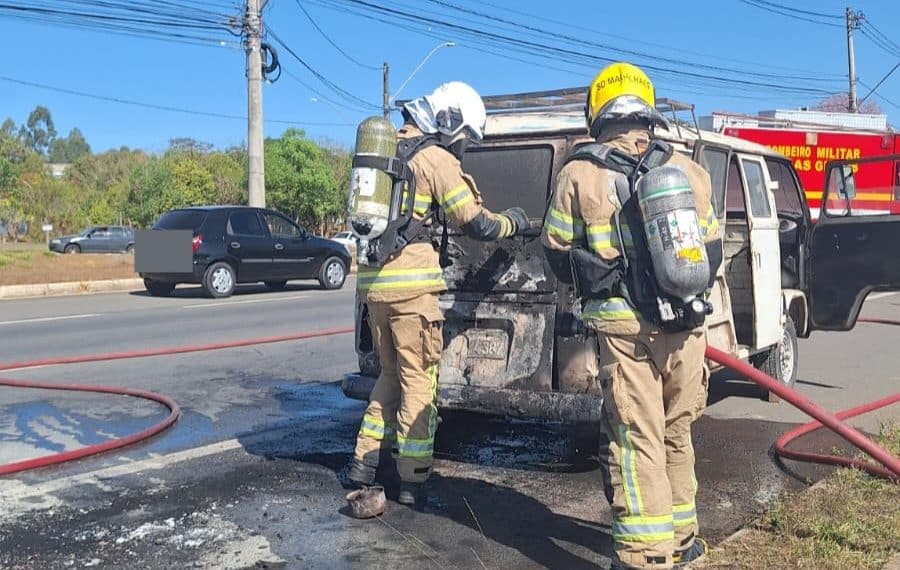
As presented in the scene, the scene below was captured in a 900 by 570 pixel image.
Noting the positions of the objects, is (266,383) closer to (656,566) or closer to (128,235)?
(656,566)

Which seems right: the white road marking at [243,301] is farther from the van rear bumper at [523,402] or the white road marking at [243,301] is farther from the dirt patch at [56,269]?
the van rear bumper at [523,402]

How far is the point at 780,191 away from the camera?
7.25 metres

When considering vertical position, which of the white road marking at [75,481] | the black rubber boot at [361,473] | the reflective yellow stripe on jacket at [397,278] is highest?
the reflective yellow stripe on jacket at [397,278]

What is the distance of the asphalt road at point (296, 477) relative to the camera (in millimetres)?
4012

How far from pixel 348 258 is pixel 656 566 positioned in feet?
53.0

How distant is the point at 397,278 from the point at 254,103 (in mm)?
18442

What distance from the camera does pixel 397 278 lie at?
4.54 meters

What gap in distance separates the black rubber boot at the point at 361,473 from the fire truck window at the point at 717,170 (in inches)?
102

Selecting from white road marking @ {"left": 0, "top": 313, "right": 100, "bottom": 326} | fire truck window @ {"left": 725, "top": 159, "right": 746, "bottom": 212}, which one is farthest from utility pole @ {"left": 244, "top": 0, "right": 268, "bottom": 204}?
fire truck window @ {"left": 725, "top": 159, "right": 746, "bottom": 212}

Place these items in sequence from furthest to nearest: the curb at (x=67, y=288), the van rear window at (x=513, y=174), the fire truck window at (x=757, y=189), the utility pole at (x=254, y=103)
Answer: the utility pole at (x=254, y=103)
the curb at (x=67, y=288)
the fire truck window at (x=757, y=189)
the van rear window at (x=513, y=174)

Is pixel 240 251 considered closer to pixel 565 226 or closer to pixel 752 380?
pixel 752 380

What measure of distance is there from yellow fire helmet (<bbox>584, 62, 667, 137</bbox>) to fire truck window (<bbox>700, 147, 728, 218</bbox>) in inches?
79.1

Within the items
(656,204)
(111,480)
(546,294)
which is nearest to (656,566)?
(656,204)

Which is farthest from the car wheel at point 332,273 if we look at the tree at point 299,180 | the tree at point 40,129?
the tree at point 40,129
